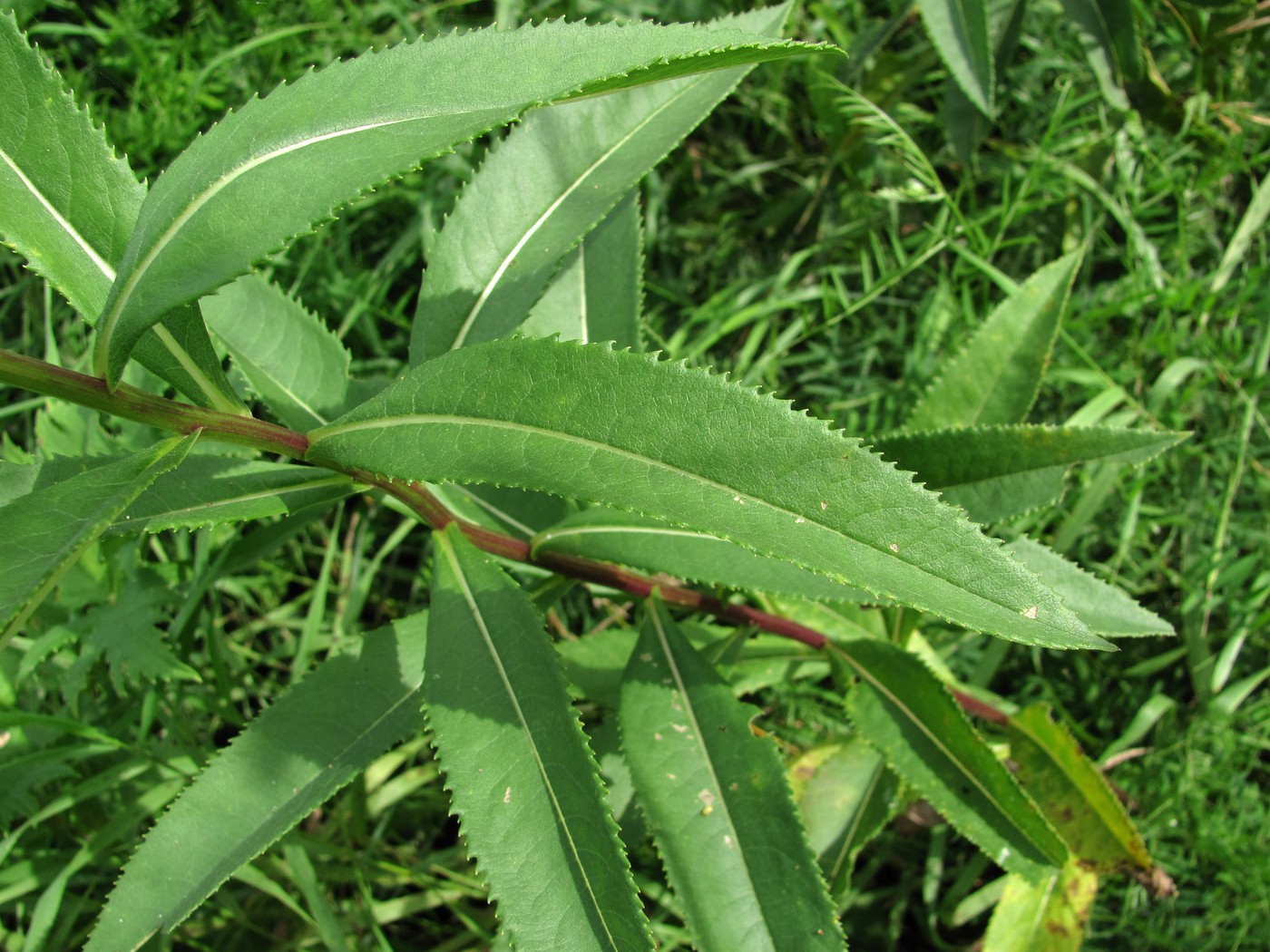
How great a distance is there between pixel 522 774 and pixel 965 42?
6.88ft

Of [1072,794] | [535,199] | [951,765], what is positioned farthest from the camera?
[1072,794]

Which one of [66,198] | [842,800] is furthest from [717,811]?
[66,198]

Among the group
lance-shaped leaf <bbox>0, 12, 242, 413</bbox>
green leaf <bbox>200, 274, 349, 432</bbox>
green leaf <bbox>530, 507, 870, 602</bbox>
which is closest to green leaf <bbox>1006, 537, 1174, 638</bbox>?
green leaf <bbox>530, 507, 870, 602</bbox>

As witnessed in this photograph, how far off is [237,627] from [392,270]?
110 centimetres

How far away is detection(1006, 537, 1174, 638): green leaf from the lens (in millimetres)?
1844

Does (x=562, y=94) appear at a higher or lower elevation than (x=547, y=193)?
higher

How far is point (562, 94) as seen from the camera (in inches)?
40.9

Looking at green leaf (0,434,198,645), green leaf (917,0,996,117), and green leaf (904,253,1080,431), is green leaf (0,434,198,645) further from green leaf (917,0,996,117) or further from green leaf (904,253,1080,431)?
green leaf (917,0,996,117)

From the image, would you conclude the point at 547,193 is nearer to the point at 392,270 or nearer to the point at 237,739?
the point at 237,739

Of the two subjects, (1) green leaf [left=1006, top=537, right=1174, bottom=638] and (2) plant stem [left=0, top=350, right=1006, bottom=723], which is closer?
(2) plant stem [left=0, top=350, right=1006, bottom=723]

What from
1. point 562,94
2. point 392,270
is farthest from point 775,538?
point 392,270

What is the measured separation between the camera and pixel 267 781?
153cm

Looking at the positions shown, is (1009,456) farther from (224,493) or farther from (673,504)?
(224,493)

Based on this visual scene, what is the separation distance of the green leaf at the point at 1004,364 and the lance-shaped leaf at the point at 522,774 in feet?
3.19
